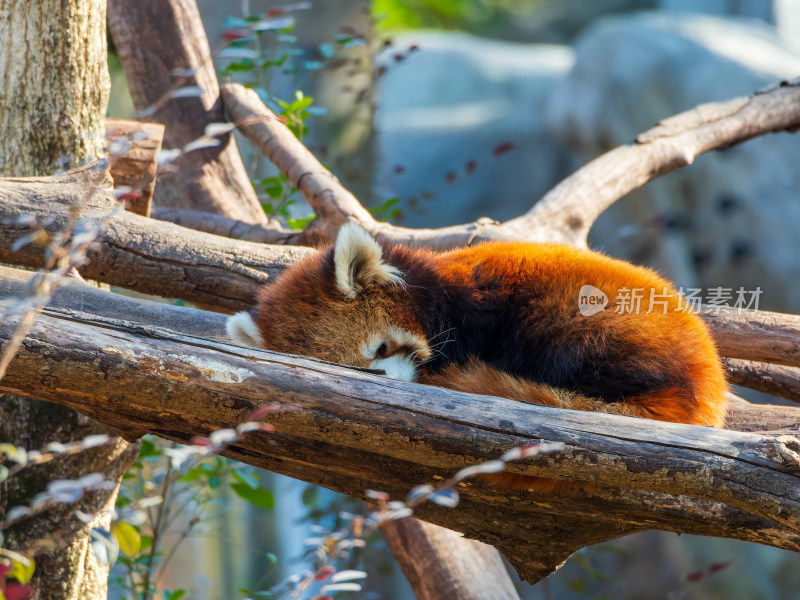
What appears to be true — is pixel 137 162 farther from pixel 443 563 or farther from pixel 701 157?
pixel 701 157

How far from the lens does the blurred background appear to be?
4668 millimetres

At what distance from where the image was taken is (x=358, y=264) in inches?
77.5

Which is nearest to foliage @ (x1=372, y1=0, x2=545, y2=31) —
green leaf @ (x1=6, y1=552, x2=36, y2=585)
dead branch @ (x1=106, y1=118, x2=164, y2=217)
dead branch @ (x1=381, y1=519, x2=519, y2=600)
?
dead branch @ (x1=106, y1=118, x2=164, y2=217)

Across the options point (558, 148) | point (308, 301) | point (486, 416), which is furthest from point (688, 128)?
point (558, 148)

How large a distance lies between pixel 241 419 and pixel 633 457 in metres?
0.77

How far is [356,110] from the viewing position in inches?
200

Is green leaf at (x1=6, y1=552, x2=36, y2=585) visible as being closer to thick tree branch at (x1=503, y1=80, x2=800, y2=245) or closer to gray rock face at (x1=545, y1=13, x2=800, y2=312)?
thick tree branch at (x1=503, y1=80, x2=800, y2=245)

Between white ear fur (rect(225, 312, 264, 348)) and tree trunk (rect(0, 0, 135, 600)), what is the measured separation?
0.60 metres

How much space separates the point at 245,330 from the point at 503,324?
696 mm

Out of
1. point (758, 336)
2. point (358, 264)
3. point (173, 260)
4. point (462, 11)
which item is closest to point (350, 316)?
point (358, 264)

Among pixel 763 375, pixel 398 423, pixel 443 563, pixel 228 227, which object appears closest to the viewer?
pixel 398 423

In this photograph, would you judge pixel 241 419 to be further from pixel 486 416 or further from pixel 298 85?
pixel 298 85

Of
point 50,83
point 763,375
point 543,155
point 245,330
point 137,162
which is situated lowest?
point 543,155

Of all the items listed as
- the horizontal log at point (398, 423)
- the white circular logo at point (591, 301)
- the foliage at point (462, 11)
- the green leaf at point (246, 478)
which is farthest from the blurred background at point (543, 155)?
the foliage at point (462, 11)
